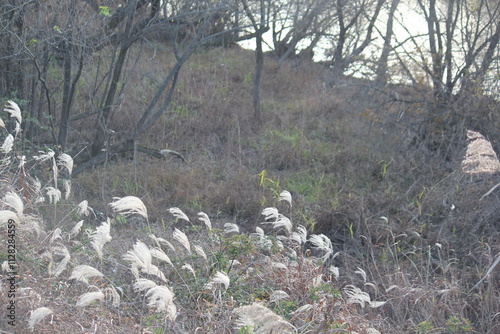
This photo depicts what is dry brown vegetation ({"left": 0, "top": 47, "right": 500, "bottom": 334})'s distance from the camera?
4320 mm

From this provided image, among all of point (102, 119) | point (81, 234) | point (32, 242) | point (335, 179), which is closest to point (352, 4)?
point (335, 179)

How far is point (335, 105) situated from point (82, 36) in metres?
6.37

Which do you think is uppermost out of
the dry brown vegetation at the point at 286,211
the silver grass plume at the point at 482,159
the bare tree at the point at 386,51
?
the bare tree at the point at 386,51

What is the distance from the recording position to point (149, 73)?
9977mm

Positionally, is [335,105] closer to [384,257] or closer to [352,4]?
[352,4]

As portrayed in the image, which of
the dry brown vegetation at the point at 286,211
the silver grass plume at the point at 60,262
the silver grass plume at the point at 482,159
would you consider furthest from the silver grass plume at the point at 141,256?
the silver grass plume at the point at 482,159

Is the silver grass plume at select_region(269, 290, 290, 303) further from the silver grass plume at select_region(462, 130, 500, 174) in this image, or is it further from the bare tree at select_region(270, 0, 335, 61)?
the bare tree at select_region(270, 0, 335, 61)

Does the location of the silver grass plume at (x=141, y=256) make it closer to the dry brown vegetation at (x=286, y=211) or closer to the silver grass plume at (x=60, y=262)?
the dry brown vegetation at (x=286, y=211)

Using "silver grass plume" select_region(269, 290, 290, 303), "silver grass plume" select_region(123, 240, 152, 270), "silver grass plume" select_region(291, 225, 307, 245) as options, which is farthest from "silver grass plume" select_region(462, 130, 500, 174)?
"silver grass plume" select_region(123, 240, 152, 270)

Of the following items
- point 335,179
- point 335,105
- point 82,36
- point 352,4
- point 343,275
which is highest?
point 352,4

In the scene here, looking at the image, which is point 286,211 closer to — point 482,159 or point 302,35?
point 482,159

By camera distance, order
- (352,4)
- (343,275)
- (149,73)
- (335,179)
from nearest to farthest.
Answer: (343,275), (335,179), (149,73), (352,4)

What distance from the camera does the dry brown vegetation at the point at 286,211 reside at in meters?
4.32

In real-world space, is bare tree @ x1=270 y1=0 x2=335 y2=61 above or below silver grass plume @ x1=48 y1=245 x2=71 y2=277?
above
